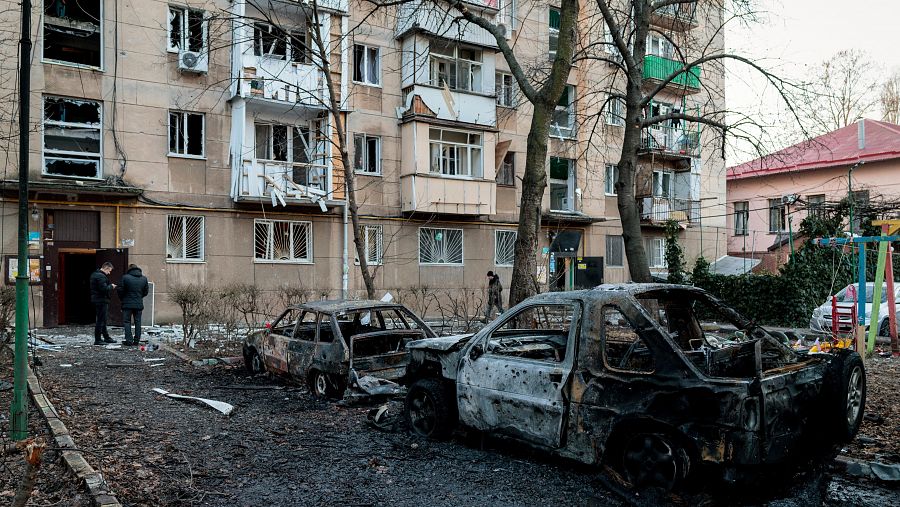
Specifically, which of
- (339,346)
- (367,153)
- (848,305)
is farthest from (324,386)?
(367,153)

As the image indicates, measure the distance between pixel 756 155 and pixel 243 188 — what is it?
13729mm

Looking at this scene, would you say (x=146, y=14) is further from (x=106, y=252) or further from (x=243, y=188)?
(x=106, y=252)

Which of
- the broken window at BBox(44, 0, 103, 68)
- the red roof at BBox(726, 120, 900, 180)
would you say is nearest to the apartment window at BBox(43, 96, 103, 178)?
the broken window at BBox(44, 0, 103, 68)

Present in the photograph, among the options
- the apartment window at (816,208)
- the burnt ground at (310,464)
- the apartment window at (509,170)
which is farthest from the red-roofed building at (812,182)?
the burnt ground at (310,464)

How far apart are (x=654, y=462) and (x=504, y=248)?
70.9 feet

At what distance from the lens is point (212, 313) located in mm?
15383

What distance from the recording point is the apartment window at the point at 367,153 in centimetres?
2344

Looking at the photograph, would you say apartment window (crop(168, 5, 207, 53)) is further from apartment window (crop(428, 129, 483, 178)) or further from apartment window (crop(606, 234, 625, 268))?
apartment window (crop(606, 234, 625, 268))

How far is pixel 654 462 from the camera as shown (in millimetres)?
5004

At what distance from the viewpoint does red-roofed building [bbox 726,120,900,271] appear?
101 feet

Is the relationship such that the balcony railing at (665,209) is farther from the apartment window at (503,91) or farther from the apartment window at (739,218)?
the apartment window at (739,218)

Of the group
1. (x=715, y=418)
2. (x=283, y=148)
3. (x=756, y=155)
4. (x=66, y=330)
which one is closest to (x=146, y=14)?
(x=283, y=148)

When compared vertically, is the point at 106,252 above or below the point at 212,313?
above

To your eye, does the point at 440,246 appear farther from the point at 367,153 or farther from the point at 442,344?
the point at 442,344
